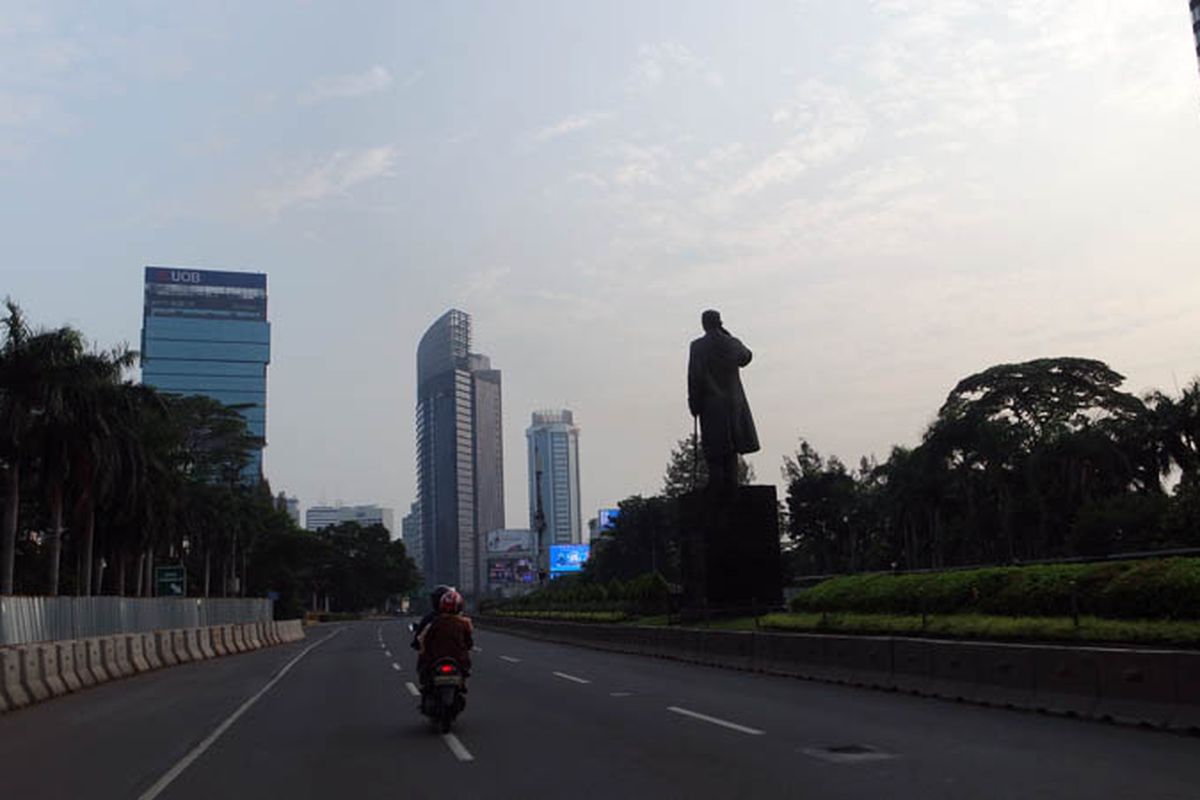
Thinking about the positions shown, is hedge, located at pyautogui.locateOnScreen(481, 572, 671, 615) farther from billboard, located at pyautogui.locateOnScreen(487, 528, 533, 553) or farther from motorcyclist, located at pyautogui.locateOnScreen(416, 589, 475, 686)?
billboard, located at pyautogui.locateOnScreen(487, 528, 533, 553)

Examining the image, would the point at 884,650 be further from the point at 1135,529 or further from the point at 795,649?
the point at 1135,529

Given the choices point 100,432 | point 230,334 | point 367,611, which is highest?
point 230,334

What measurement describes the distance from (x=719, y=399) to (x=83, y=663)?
18341 millimetres

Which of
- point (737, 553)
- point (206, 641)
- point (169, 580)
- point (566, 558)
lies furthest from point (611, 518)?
point (737, 553)

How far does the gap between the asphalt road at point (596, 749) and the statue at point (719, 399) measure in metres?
13.5

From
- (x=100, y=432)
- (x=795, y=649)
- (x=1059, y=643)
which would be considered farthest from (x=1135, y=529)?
(x=100, y=432)

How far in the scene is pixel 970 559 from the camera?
76875 mm

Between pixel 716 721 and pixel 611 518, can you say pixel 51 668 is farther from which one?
pixel 611 518

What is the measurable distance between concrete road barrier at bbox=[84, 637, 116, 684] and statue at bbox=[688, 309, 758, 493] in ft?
55.1

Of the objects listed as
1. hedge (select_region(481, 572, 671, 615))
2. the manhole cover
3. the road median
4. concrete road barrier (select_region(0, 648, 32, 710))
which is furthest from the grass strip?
hedge (select_region(481, 572, 671, 615))

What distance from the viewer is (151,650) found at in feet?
98.7

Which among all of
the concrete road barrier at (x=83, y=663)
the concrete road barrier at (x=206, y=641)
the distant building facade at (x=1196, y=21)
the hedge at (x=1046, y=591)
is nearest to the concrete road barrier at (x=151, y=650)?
the concrete road barrier at (x=83, y=663)

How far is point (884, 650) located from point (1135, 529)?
125 feet

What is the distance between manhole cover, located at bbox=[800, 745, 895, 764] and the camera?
971cm
